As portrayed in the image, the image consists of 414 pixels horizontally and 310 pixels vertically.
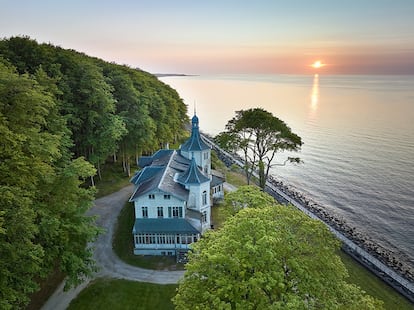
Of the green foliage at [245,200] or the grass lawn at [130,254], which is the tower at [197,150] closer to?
the grass lawn at [130,254]

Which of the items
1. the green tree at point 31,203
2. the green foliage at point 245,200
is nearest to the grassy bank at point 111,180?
the green tree at point 31,203

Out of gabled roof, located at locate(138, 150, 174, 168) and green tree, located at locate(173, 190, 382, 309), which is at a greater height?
green tree, located at locate(173, 190, 382, 309)

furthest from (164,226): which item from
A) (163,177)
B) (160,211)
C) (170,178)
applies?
(170,178)

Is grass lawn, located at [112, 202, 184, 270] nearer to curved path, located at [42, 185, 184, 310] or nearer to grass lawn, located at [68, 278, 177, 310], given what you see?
curved path, located at [42, 185, 184, 310]

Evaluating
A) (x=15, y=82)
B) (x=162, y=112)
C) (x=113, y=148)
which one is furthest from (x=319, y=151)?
(x=15, y=82)

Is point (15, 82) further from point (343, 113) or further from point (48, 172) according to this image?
point (343, 113)

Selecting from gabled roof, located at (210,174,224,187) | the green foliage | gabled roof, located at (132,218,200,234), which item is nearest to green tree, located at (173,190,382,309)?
the green foliage
